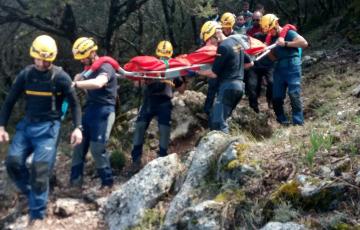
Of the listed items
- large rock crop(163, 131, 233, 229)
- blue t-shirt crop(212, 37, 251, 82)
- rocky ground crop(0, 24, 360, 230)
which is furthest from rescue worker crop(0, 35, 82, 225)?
blue t-shirt crop(212, 37, 251, 82)

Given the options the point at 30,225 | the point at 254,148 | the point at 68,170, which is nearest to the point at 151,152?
the point at 68,170

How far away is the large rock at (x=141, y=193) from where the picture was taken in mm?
6405

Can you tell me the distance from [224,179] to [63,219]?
99.0 inches

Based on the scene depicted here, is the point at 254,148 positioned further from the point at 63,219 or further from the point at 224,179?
the point at 63,219

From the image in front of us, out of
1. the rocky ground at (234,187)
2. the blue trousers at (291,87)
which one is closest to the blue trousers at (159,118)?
the rocky ground at (234,187)

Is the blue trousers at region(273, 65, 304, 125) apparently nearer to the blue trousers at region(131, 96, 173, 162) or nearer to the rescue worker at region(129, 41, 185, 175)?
the rescue worker at region(129, 41, 185, 175)

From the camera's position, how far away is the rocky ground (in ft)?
15.5

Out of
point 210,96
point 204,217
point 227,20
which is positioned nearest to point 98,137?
point 210,96

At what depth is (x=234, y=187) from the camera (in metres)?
5.45

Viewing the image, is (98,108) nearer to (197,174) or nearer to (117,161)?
(117,161)

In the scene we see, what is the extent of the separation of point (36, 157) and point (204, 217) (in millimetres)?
2412

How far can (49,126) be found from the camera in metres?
6.73

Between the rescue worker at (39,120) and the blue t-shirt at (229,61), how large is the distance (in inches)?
84.0

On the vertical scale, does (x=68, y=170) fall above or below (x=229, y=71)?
below
